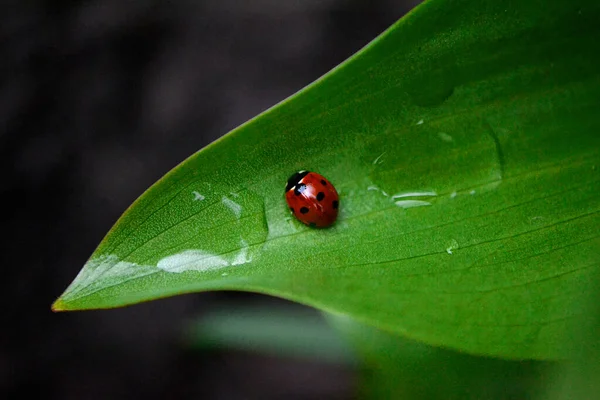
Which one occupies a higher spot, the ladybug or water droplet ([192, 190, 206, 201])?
the ladybug

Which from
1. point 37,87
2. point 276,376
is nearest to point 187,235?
point 276,376

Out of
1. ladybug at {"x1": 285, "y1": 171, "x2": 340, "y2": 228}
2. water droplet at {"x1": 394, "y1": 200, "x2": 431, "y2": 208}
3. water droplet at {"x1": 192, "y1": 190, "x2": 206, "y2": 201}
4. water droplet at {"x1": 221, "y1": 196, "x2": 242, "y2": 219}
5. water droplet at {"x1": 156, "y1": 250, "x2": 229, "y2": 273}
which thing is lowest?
water droplet at {"x1": 156, "y1": 250, "x2": 229, "y2": 273}

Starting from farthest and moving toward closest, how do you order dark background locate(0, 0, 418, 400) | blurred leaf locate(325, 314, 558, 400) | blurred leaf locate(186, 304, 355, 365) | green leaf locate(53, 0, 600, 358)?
dark background locate(0, 0, 418, 400), blurred leaf locate(186, 304, 355, 365), blurred leaf locate(325, 314, 558, 400), green leaf locate(53, 0, 600, 358)

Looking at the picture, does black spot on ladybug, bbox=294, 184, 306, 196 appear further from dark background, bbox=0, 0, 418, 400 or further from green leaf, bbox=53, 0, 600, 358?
dark background, bbox=0, 0, 418, 400

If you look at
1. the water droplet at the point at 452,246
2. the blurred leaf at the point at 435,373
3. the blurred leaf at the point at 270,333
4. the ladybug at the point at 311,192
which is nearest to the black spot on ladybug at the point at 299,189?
the ladybug at the point at 311,192

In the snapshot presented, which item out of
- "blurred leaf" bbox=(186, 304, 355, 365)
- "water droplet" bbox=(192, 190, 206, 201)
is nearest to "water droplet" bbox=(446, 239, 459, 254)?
"water droplet" bbox=(192, 190, 206, 201)

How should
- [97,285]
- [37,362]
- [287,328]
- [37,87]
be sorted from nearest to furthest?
[97,285]
[287,328]
[37,362]
[37,87]

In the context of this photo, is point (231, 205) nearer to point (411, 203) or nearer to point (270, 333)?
point (411, 203)

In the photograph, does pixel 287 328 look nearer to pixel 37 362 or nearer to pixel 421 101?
pixel 37 362
